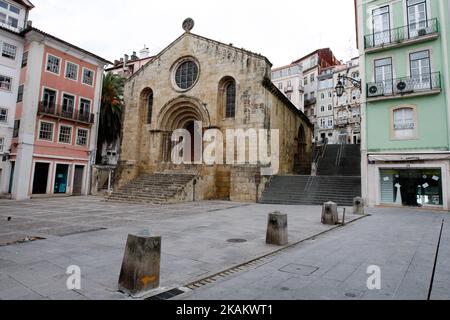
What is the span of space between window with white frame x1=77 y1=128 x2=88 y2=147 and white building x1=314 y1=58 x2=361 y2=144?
3581 cm

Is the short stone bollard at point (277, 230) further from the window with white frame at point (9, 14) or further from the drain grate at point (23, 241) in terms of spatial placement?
the window with white frame at point (9, 14)

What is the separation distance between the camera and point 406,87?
15484 millimetres

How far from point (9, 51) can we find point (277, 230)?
81.2ft

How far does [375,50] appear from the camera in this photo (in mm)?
16719

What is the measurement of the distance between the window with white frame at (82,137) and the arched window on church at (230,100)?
43.4ft

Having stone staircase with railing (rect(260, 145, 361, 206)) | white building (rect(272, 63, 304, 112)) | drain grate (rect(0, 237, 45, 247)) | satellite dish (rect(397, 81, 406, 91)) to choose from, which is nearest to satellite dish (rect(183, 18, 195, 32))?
stone staircase with railing (rect(260, 145, 361, 206))

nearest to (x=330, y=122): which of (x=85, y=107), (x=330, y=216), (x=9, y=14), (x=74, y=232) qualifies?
(x=85, y=107)

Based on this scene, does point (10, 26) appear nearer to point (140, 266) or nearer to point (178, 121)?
point (178, 121)

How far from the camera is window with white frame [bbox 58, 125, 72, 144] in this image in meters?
23.2

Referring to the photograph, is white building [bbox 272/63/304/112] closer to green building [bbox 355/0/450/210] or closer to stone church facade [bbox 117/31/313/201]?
stone church facade [bbox 117/31/313/201]

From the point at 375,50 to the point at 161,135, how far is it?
52.2ft

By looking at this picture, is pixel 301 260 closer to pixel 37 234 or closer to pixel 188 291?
pixel 188 291

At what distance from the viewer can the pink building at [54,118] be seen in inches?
815
